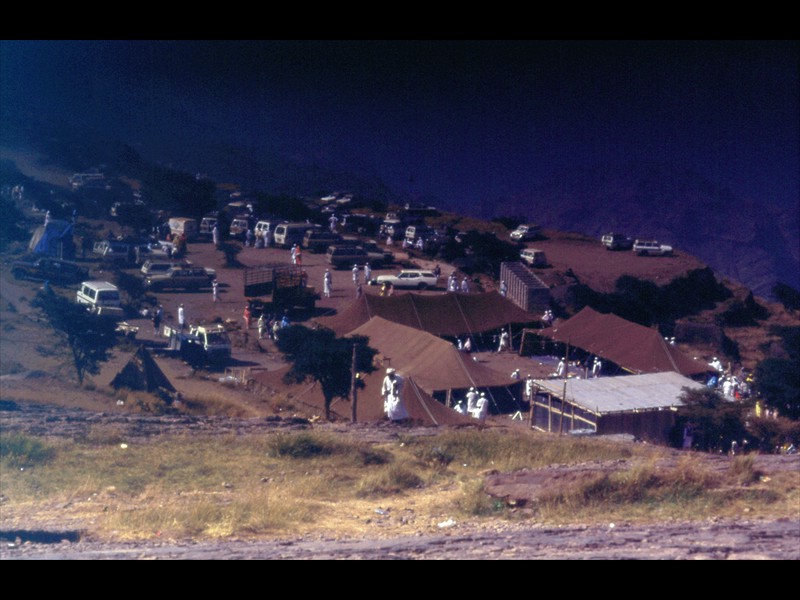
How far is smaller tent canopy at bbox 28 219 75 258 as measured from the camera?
17.8 meters

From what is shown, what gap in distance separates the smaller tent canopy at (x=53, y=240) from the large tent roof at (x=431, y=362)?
31.3ft

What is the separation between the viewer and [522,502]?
489cm

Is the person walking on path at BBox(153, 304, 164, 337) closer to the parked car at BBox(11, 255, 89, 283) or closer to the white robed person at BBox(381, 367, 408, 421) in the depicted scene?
the parked car at BBox(11, 255, 89, 283)

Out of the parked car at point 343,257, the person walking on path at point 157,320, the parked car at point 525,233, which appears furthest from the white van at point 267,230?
the parked car at point 525,233

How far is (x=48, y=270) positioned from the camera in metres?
16.8

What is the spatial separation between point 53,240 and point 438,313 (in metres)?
10.0

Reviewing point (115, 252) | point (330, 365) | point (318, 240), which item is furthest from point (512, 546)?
point (115, 252)

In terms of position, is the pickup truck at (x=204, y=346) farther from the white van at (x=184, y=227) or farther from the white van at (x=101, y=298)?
the white van at (x=184, y=227)

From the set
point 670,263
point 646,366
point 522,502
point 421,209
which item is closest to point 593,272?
point 670,263

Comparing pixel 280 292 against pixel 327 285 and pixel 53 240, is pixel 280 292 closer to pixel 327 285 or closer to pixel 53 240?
pixel 327 285

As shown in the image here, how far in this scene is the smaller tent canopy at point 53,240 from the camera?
1780cm

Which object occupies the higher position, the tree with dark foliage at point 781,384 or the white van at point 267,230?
the white van at point 267,230

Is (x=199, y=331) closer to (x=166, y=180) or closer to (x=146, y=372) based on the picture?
(x=146, y=372)

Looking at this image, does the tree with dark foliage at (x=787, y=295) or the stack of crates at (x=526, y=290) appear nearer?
Answer: the stack of crates at (x=526, y=290)
